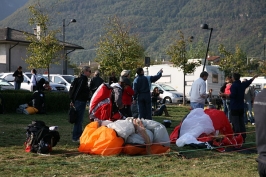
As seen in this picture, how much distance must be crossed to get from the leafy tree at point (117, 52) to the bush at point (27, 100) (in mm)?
14571

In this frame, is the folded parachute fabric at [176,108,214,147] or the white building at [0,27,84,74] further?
the white building at [0,27,84,74]

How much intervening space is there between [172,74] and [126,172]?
3563 centimetres

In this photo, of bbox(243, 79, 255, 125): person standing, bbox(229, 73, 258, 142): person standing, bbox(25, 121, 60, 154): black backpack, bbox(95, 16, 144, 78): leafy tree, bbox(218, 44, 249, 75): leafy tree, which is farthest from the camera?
bbox(218, 44, 249, 75): leafy tree

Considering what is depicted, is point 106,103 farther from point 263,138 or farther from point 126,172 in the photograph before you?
point 263,138

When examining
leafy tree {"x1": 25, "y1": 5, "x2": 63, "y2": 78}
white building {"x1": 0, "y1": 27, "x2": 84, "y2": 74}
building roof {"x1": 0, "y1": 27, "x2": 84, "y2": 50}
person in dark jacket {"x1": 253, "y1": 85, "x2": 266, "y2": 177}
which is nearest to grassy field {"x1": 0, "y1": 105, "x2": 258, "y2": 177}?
person in dark jacket {"x1": 253, "y1": 85, "x2": 266, "y2": 177}

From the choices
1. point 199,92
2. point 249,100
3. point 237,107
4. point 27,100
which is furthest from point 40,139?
point 27,100

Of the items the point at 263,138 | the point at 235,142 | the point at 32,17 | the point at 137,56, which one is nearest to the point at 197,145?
the point at 235,142

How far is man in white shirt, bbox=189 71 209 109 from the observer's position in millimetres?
13297

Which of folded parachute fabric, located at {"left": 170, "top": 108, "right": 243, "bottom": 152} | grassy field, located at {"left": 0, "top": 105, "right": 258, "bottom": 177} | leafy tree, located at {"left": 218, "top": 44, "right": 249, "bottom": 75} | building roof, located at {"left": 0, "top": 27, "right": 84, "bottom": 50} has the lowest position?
grassy field, located at {"left": 0, "top": 105, "right": 258, "bottom": 177}

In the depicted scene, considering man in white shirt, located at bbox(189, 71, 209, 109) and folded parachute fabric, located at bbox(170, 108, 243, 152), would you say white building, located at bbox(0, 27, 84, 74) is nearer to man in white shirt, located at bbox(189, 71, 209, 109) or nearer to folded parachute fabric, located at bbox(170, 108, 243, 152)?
man in white shirt, located at bbox(189, 71, 209, 109)

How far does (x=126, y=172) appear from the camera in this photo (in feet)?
27.2

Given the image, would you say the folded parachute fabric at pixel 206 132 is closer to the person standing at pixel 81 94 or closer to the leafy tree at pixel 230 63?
the person standing at pixel 81 94

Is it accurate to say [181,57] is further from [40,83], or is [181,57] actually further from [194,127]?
[194,127]

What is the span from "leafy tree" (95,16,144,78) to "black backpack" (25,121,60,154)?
26771mm
